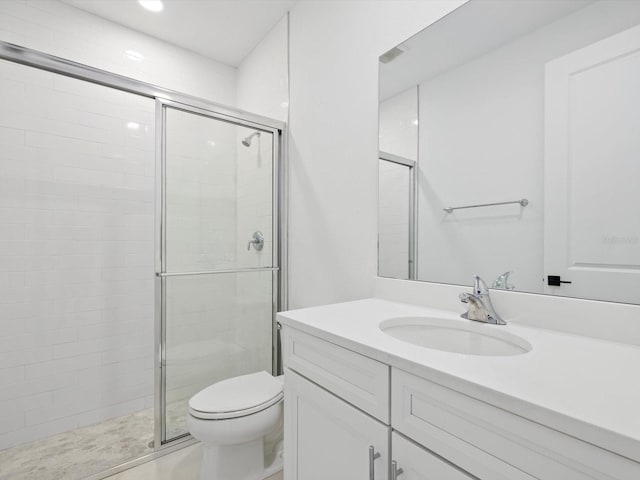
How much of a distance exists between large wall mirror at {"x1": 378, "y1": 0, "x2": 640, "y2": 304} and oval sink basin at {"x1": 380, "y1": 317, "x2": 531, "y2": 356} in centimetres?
18

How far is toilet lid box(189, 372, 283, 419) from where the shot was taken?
4.50 feet

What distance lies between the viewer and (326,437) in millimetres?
914

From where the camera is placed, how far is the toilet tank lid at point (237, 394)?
4.59ft

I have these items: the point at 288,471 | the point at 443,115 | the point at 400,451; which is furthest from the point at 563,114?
the point at 288,471

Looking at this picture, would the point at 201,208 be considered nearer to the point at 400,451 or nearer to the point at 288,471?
the point at 288,471

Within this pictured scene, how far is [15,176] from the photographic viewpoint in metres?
1.82

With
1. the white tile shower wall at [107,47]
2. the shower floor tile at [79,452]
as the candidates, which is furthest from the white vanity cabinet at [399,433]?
the white tile shower wall at [107,47]

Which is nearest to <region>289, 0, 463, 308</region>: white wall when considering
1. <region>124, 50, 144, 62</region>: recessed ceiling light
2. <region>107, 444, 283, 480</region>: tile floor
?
<region>107, 444, 283, 480</region>: tile floor

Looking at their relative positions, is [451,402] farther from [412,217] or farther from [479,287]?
[412,217]

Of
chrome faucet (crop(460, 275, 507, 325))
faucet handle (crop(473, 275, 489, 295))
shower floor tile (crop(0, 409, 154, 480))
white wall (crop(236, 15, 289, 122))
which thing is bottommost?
shower floor tile (crop(0, 409, 154, 480))

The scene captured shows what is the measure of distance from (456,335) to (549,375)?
427 mm

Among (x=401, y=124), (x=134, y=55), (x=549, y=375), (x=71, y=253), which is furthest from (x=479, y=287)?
(x=134, y=55)

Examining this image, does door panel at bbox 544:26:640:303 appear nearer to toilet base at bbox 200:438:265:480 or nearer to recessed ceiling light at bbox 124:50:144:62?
toilet base at bbox 200:438:265:480

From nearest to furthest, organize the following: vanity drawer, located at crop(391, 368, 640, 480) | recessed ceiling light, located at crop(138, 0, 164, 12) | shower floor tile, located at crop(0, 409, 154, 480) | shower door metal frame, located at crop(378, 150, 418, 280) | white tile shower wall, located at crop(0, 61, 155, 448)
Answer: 1. vanity drawer, located at crop(391, 368, 640, 480)
2. shower door metal frame, located at crop(378, 150, 418, 280)
3. shower floor tile, located at crop(0, 409, 154, 480)
4. white tile shower wall, located at crop(0, 61, 155, 448)
5. recessed ceiling light, located at crop(138, 0, 164, 12)
